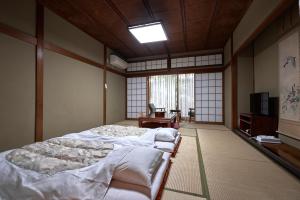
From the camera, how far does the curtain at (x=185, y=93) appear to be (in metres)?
6.52

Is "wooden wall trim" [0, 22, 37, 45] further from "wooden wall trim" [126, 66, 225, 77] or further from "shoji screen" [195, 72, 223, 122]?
"shoji screen" [195, 72, 223, 122]

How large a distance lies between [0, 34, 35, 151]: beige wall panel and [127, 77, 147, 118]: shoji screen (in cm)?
391

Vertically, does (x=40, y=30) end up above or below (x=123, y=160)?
above

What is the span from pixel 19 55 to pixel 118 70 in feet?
11.1

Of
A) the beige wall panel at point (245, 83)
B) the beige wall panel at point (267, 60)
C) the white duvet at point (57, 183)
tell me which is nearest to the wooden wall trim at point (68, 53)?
the white duvet at point (57, 183)

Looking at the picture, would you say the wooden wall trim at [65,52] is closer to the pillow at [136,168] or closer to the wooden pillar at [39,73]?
the wooden pillar at [39,73]

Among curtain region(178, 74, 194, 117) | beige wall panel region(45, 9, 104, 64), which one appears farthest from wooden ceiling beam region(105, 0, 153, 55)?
curtain region(178, 74, 194, 117)

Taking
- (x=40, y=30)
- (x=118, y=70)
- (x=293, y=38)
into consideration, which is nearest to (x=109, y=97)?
(x=118, y=70)

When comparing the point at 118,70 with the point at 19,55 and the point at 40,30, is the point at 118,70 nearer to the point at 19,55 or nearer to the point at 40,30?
the point at 40,30

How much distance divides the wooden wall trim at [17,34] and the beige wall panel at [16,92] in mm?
65

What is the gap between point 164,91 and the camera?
6.78 meters

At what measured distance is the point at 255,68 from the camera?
3756mm

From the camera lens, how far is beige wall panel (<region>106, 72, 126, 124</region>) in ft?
16.1

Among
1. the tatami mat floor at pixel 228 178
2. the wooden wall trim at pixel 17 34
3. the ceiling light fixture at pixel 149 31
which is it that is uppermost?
the ceiling light fixture at pixel 149 31
